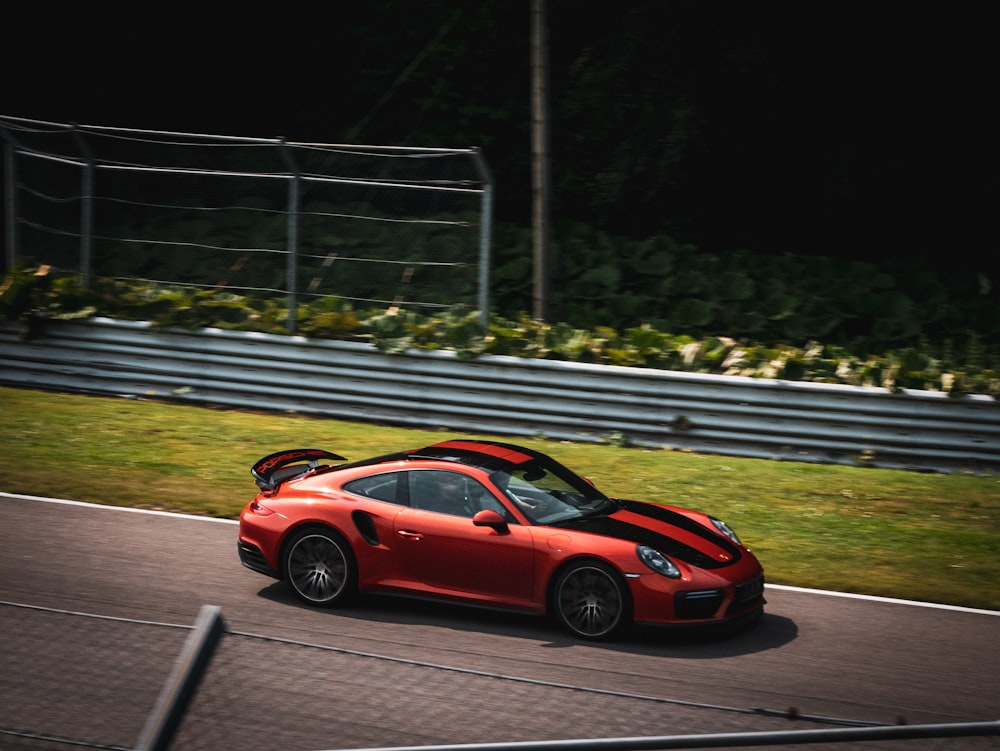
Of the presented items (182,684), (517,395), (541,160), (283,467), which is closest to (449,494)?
(283,467)

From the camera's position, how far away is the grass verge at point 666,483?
9164 mm

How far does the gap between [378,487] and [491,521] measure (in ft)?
3.17

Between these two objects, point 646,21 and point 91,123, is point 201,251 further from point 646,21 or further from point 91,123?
point 646,21

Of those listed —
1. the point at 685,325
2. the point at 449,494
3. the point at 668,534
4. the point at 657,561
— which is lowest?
the point at 657,561

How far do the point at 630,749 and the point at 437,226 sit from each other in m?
10.1

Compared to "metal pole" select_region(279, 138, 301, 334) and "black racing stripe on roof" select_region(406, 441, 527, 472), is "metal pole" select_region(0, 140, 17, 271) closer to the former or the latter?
"metal pole" select_region(279, 138, 301, 334)

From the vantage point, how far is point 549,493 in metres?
7.91

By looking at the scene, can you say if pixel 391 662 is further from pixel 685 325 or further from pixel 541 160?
pixel 685 325

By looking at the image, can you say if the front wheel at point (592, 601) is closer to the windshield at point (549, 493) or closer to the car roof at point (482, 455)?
the windshield at point (549, 493)

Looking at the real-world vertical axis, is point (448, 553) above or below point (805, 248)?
below

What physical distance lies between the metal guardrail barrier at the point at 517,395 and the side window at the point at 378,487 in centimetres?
548

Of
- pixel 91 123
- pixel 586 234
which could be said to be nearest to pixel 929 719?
pixel 586 234

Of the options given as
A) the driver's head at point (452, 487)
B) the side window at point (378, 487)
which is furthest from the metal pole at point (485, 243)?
the driver's head at point (452, 487)

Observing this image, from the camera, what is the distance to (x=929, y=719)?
5.93 meters
